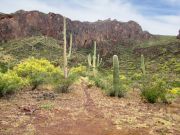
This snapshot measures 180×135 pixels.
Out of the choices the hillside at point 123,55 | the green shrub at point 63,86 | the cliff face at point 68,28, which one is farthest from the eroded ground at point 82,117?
the cliff face at point 68,28

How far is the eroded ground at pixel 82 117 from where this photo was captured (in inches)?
423

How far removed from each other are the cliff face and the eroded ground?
78778 mm

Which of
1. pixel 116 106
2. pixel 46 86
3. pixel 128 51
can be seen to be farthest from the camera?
pixel 128 51

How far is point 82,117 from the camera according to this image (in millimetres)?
12641

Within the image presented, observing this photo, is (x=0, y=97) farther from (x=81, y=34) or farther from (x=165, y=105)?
(x=81, y=34)

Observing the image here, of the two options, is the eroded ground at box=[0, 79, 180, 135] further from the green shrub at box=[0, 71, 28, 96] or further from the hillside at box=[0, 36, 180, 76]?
the hillside at box=[0, 36, 180, 76]

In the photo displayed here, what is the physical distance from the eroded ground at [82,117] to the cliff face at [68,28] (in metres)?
78.8

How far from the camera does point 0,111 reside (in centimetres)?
1288

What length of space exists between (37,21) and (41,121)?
316 ft

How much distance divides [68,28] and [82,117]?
9536 centimetres

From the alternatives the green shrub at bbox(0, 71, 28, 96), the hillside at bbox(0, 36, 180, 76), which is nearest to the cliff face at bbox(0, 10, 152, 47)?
the hillside at bbox(0, 36, 180, 76)

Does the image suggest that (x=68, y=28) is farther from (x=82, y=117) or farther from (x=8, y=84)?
(x=82, y=117)

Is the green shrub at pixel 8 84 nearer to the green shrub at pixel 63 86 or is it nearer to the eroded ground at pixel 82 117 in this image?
the eroded ground at pixel 82 117

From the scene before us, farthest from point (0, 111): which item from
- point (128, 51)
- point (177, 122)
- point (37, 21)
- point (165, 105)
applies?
point (37, 21)
